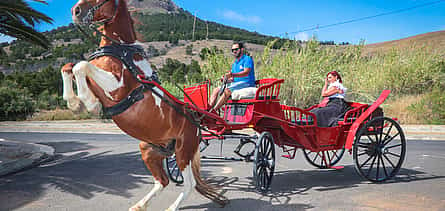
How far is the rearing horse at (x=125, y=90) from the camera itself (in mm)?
2615

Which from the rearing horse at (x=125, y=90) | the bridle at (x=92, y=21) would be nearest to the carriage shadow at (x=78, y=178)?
the rearing horse at (x=125, y=90)

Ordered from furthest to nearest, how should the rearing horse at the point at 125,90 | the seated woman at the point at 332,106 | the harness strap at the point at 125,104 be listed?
the seated woman at the point at 332,106 → the harness strap at the point at 125,104 → the rearing horse at the point at 125,90

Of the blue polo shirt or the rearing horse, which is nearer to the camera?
the rearing horse

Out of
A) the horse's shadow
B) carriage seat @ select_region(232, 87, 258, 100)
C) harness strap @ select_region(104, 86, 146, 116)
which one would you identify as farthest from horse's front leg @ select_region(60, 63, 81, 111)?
carriage seat @ select_region(232, 87, 258, 100)

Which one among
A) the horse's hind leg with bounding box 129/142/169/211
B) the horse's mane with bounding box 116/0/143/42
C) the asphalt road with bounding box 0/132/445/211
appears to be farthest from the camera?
the asphalt road with bounding box 0/132/445/211

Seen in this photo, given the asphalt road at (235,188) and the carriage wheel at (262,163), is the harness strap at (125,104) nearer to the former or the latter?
the asphalt road at (235,188)

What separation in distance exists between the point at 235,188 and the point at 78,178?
2994 mm

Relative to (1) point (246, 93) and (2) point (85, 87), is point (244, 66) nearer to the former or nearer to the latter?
(1) point (246, 93)

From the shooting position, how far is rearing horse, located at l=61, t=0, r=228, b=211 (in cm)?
262

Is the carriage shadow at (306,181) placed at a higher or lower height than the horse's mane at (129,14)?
lower

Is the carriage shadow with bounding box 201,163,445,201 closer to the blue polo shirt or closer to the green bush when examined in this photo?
the blue polo shirt

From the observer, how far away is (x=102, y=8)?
2803 millimetres

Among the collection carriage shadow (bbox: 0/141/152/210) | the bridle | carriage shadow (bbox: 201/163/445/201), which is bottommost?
carriage shadow (bbox: 0/141/152/210)

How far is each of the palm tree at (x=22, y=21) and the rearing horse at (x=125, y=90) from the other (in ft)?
16.2
